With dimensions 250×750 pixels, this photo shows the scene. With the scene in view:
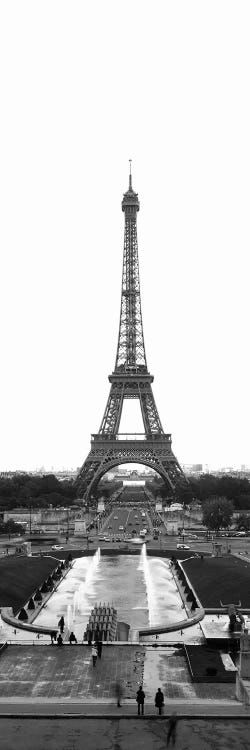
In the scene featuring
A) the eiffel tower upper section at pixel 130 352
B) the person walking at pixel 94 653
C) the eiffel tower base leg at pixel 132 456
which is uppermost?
the eiffel tower upper section at pixel 130 352

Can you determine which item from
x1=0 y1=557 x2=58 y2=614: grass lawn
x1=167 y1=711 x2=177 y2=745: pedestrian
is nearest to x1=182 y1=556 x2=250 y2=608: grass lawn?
x1=0 y1=557 x2=58 y2=614: grass lawn

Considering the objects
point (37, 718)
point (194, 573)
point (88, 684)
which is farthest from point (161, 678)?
point (194, 573)

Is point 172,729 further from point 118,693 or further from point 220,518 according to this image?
A: point 220,518

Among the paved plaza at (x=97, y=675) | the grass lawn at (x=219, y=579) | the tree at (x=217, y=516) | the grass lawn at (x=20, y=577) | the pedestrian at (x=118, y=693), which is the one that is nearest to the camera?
the pedestrian at (x=118, y=693)

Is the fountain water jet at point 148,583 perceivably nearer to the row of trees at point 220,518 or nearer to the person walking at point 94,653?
the person walking at point 94,653

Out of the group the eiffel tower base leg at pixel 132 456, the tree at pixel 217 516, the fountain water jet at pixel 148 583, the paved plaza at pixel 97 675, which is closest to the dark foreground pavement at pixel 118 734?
the paved plaza at pixel 97 675

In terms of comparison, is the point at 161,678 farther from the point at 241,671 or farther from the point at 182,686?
the point at 241,671

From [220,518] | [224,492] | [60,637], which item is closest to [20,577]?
[60,637]
